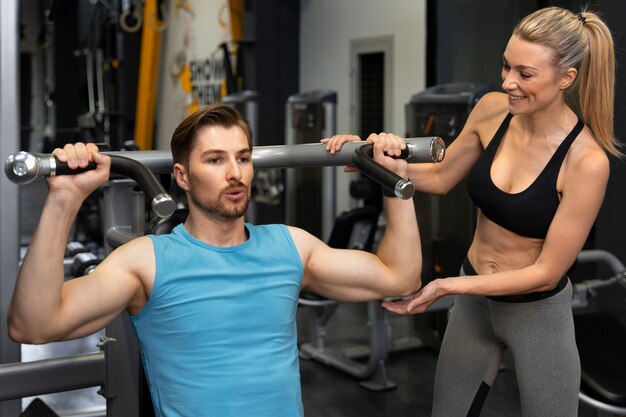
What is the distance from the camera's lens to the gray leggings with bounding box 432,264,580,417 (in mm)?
1774

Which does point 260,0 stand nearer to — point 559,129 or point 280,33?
point 280,33

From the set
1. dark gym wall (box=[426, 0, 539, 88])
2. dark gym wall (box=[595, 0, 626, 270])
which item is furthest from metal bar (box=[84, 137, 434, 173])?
dark gym wall (box=[426, 0, 539, 88])

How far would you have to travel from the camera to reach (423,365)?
4227 millimetres

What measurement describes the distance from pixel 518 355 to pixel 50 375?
3.28ft

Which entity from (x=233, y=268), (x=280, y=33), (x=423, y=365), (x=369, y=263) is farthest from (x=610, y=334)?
(x=280, y=33)

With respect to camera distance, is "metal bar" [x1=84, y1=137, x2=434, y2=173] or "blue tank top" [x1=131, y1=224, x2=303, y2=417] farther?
"metal bar" [x1=84, y1=137, x2=434, y2=173]

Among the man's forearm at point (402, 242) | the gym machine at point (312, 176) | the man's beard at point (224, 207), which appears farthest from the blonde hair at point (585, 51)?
the gym machine at point (312, 176)

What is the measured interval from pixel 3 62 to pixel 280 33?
5.17m

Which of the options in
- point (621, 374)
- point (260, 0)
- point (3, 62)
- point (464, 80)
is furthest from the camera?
point (260, 0)

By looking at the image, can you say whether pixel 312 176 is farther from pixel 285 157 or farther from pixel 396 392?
pixel 285 157

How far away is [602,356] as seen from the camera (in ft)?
7.84

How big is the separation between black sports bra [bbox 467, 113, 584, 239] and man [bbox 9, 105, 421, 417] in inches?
11.8

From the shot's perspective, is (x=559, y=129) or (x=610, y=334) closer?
(x=559, y=129)

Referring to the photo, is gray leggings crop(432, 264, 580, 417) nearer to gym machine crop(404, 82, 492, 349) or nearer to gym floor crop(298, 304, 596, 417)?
gym floor crop(298, 304, 596, 417)
